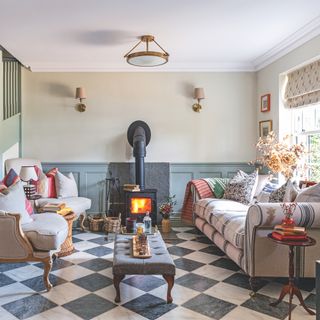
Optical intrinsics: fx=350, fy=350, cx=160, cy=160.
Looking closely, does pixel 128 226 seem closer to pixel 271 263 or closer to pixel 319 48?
pixel 271 263

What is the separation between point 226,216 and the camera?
358cm

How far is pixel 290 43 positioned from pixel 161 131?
7.13 ft

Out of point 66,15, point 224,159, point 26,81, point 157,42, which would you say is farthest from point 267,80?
point 26,81

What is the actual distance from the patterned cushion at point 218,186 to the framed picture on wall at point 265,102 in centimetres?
121

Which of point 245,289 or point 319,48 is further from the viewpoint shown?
point 319,48

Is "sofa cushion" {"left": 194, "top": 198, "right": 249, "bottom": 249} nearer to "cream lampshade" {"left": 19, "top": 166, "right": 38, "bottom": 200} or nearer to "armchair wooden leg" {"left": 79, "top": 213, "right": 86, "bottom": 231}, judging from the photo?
"armchair wooden leg" {"left": 79, "top": 213, "right": 86, "bottom": 231}

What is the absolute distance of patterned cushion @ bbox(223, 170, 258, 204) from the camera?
4.41 meters

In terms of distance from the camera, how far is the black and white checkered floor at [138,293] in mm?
2473

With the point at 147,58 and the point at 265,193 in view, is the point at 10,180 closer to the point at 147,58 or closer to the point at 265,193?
the point at 147,58

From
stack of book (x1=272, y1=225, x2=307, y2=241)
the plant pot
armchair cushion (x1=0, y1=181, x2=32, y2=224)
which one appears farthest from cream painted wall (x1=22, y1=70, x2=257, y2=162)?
stack of book (x1=272, y1=225, x2=307, y2=241)

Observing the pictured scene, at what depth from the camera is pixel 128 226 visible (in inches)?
140

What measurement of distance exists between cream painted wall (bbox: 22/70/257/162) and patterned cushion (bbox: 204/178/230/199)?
63cm

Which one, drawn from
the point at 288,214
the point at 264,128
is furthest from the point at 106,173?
the point at 288,214

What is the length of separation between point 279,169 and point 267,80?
1613 mm
